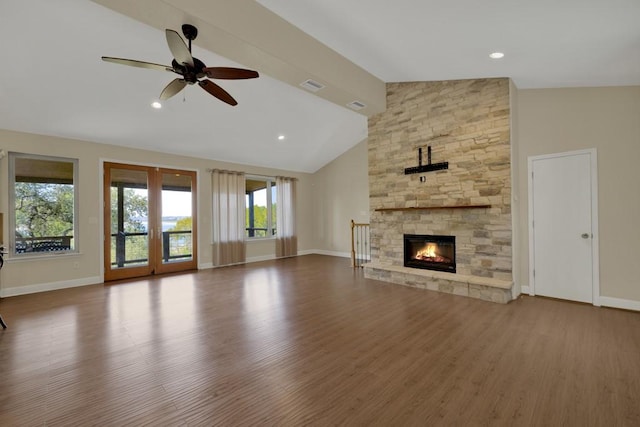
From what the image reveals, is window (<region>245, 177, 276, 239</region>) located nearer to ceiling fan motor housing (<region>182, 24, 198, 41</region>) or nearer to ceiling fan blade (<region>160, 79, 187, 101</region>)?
ceiling fan blade (<region>160, 79, 187, 101</region>)

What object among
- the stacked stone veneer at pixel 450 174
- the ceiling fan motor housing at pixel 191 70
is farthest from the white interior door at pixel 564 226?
the ceiling fan motor housing at pixel 191 70

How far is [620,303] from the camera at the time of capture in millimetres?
3799

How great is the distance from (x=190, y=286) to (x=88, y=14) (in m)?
4.29

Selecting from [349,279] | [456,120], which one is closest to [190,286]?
[349,279]

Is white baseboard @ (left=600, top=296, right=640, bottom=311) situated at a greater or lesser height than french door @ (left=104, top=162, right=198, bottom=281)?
lesser

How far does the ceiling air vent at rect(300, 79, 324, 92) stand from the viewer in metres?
4.24

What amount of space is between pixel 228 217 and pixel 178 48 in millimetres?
5454

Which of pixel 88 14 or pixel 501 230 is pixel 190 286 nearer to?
pixel 88 14

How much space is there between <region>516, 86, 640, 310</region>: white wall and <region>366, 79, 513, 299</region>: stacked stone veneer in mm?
829

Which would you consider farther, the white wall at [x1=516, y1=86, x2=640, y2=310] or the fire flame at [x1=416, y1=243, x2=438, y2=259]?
the fire flame at [x1=416, y1=243, x2=438, y2=259]

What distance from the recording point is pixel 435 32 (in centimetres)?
338

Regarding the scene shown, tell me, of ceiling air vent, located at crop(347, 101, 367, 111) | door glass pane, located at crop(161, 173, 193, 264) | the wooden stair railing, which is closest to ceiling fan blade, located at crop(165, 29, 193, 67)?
ceiling air vent, located at crop(347, 101, 367, 111)

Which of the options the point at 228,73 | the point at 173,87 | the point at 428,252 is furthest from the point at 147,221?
the point at 428,252

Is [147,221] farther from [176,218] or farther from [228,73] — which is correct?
[228,73]
